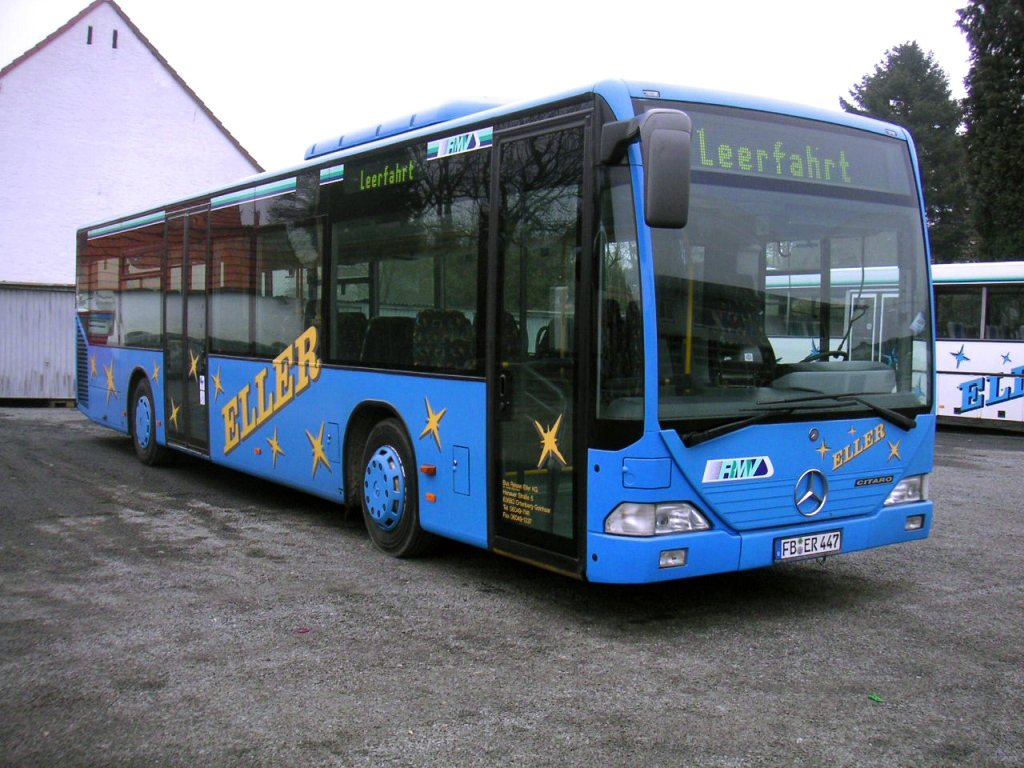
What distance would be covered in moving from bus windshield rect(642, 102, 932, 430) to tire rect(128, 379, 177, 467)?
8212 millimetres

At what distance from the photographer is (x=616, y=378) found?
554 centimetres

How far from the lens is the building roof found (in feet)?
95.3

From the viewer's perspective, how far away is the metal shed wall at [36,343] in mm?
22250

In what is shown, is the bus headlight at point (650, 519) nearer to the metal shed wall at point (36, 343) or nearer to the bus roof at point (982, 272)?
the bus roof at point (982, 272)

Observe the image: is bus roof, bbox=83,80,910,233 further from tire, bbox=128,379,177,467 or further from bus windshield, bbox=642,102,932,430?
tire, bbox=128,379,177,467

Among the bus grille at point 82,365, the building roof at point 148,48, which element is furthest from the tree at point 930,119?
the bus grille at point 82,365

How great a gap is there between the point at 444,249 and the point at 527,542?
2066mm

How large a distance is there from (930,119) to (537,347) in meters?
61.3

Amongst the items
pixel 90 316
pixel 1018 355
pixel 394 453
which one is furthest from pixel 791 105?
pixel 1018 355

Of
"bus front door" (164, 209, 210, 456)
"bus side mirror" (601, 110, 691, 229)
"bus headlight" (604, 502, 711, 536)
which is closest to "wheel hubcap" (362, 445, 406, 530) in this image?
"bus headlight" (604, 502, 711, 536)

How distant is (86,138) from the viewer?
30062mm

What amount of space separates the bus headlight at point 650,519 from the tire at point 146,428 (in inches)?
314

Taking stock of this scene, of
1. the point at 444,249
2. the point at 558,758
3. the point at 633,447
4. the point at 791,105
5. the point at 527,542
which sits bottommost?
the point at 558,758

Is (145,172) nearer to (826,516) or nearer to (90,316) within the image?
(90,316)
